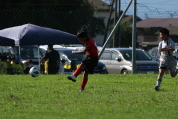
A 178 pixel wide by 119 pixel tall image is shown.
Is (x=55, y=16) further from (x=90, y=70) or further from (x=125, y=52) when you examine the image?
(x=90, y=70)

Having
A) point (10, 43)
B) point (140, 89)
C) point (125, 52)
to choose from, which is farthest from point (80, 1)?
point (140, 89)

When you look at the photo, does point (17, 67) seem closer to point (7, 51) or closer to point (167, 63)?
point (7, 51)

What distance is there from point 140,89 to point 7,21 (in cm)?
1055

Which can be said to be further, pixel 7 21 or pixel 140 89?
pixel 7 21

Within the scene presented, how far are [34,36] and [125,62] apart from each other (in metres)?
4.51

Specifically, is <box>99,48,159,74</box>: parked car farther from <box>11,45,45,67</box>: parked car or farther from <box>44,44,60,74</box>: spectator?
<box>11,45,45,67</box>: parked car

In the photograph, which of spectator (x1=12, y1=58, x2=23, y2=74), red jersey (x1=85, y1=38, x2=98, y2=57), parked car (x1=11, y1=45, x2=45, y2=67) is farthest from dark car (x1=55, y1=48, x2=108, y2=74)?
red jersey (x1=85, y1=38, x2=98, y2=57)

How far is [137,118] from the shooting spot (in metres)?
6.53

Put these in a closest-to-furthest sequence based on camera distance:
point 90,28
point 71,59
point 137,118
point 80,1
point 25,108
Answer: point 137,118 → point 25,108 → point 71,59 → point 90,28 → point 80,1

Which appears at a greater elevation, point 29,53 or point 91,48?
point 91,48

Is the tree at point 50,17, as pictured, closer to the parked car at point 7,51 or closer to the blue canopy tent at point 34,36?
the blue canopy tent at point 34,36

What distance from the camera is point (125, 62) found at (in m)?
21.0

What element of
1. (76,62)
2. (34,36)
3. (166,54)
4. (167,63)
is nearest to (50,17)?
(34,36)

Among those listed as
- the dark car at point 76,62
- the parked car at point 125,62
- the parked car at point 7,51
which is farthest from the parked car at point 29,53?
the parked car at point 125,62
